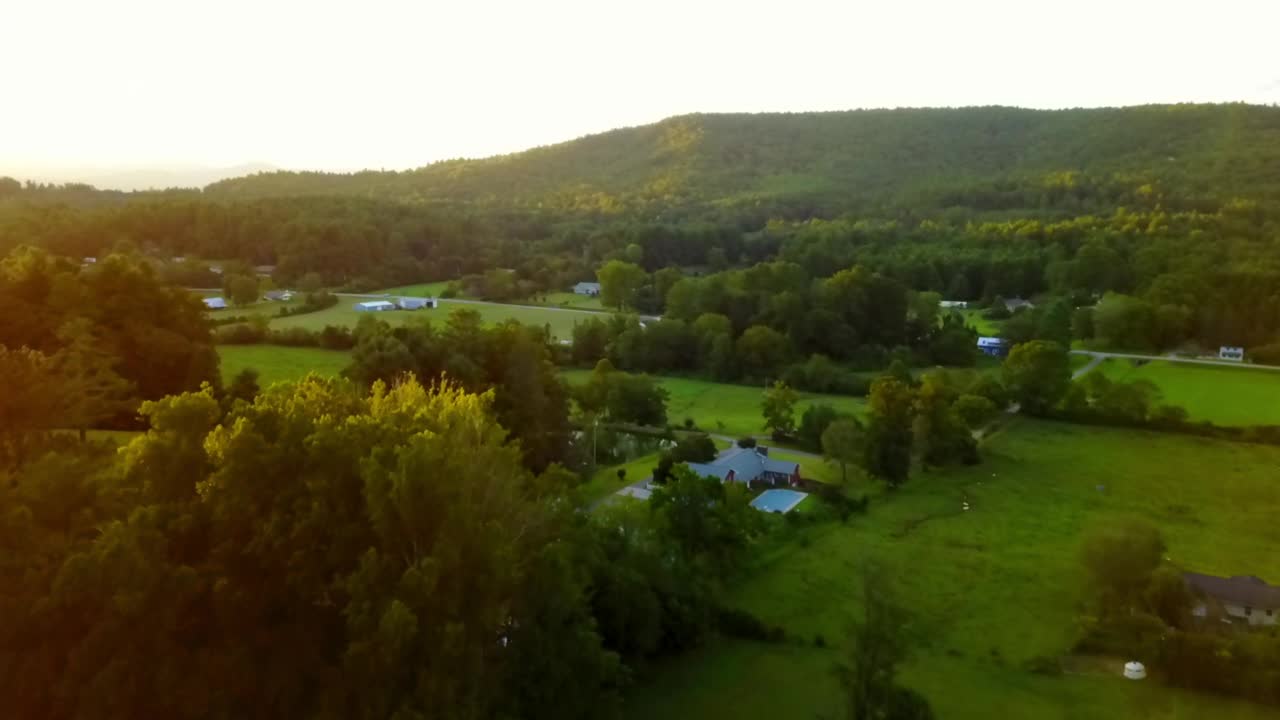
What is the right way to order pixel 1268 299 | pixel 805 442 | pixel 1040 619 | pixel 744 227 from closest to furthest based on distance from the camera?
pixel 1040 619, pixel 805 442, pixel 1268 299, pixel 744 227

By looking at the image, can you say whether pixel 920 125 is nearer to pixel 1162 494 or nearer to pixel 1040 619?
pixel 1162 494

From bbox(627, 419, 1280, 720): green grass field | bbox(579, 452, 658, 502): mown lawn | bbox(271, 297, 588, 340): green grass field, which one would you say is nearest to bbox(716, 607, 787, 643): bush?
bbox(627, 419, 1280, 720): green grass field

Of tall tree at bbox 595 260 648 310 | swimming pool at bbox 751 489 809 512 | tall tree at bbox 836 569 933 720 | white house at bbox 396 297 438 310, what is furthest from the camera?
tall tree at bbox 595 260 648 310

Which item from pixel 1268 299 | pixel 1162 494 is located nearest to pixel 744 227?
pixel 1268 299

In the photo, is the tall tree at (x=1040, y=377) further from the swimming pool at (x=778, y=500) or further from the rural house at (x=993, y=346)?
the swimming pool at (x=778, y=500)

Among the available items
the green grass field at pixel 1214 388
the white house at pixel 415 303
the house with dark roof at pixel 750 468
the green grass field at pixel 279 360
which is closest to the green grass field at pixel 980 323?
the green grass field at pixel 1214 388

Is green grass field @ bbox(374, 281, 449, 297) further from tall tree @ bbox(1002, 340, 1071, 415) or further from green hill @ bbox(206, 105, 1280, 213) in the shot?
tall tree @ bbox(1002, 340, 1071, 415)

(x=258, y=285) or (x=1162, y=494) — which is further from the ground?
(x=258, y=285)
